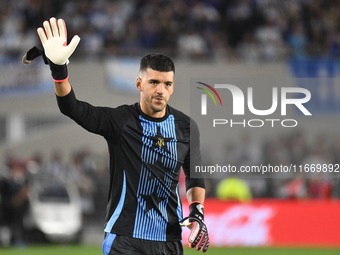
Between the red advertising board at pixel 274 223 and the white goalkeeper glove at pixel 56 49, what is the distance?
881cm

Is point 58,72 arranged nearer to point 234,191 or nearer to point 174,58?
point 234,191

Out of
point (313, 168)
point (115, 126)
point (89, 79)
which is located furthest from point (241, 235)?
point (115, 126)

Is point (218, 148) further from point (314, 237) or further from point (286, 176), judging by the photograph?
point (314, 237)

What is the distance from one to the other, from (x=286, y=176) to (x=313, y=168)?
1.05m

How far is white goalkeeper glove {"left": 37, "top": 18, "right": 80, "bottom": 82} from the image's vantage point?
3.89m

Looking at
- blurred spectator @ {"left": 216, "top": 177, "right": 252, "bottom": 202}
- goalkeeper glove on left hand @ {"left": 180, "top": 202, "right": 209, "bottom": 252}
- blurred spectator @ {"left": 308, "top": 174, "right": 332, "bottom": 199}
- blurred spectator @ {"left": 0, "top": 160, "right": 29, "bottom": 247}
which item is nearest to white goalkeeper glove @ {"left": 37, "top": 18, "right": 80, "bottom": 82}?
goalkeeper glove on left hand @ {"left": 180, "top": 202, "right": 209, "bottom": 252}

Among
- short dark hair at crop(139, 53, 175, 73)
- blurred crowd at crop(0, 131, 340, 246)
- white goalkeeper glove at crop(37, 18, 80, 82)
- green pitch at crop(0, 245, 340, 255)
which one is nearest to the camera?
white goalkeeper glove at crop(37, 18, 80, 82)

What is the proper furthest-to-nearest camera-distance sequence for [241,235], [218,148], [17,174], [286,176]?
[218,148] → [286,176] → [17,174] → [241,235]

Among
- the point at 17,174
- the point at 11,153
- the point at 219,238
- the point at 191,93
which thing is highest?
the point at 191,93

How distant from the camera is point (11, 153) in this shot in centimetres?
1702

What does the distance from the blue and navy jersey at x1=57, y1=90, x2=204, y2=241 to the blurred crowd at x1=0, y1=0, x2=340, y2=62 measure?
12.4 m

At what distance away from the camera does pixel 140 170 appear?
167 inches

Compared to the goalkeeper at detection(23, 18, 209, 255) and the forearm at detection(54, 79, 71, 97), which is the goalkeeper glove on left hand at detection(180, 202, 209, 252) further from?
the forearm at detection(54, 79, 71, 97)

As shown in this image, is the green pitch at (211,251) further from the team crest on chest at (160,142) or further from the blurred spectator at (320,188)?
the team crest on chest at (160,142)
